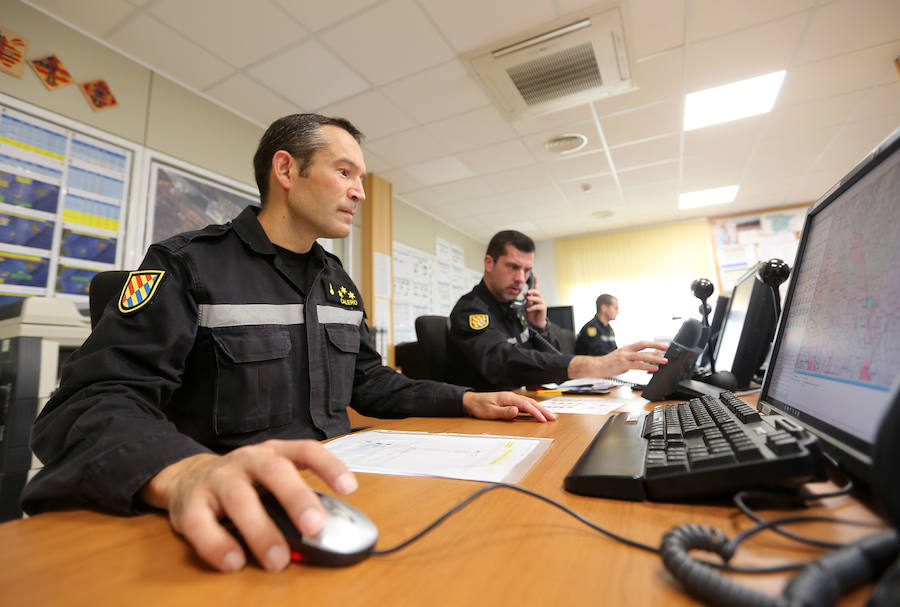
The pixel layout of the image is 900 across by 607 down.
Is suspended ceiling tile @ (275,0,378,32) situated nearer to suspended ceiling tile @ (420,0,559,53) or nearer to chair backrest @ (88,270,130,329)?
suspended ceiling tile @ (420,0,559,53)

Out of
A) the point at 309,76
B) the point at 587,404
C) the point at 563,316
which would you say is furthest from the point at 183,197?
the point at 563,316

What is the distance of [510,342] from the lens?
1832 mm

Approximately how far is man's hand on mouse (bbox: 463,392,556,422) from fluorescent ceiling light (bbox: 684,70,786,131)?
3011 mm

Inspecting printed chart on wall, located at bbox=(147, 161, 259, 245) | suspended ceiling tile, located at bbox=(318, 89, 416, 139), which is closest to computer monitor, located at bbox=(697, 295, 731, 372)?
suspended ceiling tile, located at bbox=(318, 89, 416, 139)

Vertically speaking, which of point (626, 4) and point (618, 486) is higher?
point (626, 4)

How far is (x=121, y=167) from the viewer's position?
7.02ft

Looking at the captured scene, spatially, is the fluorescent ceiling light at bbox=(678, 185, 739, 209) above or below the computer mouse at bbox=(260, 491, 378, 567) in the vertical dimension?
above

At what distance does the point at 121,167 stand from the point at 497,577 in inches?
106

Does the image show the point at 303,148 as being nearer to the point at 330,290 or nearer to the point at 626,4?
the point at 330,290

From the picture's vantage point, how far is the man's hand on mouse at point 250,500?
300 mm

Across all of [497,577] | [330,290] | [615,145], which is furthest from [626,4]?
[497,577]

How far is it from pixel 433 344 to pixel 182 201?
175 centimetres

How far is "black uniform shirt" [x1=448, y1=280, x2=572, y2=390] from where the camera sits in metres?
1.52

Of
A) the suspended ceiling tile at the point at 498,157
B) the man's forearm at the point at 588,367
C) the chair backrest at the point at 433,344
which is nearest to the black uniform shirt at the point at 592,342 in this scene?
the suspended ceiling tile at the point at 498,157
